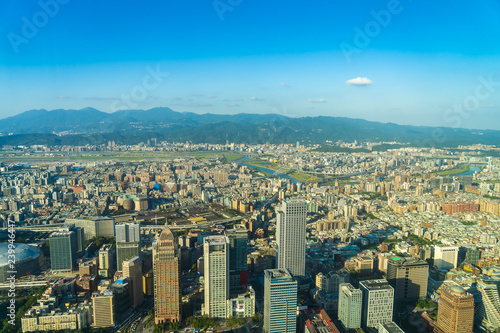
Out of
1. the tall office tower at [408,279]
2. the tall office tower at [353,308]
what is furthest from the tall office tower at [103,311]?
the tall office tower at [408,279]

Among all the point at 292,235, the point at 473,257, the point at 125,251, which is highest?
the point at 292,235

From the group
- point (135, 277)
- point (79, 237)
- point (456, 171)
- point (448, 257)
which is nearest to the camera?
point (135, 277)

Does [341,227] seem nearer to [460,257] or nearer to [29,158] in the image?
[460,257]

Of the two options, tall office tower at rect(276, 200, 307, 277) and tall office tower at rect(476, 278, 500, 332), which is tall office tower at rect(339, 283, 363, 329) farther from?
tall office tower at rect(476, 278, 500, 332)

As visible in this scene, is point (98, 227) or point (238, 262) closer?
point (238, 262)

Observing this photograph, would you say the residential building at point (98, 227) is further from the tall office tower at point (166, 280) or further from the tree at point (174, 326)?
the tree at point (174, 326)

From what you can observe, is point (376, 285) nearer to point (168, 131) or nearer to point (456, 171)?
point (456, 171)

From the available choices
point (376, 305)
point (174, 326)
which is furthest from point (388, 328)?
point (174, 326)
